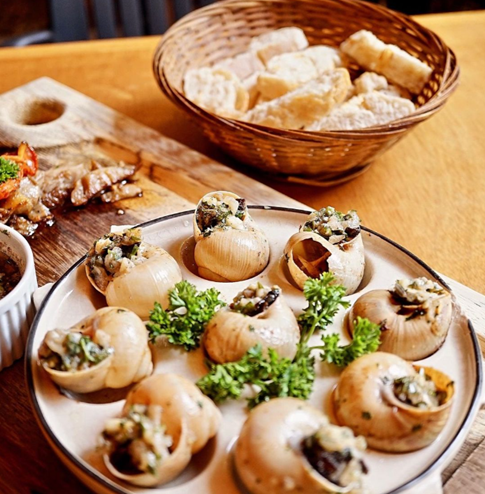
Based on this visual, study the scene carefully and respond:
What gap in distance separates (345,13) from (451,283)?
1227 millimetres

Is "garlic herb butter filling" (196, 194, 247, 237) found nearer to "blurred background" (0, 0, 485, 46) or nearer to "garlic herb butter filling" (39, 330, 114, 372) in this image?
"garlic herb butter filling" (39, 330, 114, 372)

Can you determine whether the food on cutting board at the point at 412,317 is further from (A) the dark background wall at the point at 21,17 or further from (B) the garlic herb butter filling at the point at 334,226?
(A) the dark background wall at the point at 21,17

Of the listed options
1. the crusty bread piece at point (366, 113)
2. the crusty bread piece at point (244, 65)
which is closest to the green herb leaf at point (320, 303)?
the crusty bread piece at point (366, 113)

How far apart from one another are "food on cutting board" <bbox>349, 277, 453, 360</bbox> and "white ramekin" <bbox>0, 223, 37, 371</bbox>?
0.66 meters

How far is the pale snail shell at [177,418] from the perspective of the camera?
938mm

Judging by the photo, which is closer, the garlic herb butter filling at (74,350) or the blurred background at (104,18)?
the garlic herb butter filling at (74,350)

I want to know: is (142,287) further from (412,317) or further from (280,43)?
(280,43)

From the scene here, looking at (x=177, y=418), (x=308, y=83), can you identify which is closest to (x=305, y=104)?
(x=308, y=83)

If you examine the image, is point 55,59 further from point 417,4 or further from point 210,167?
point 417,4

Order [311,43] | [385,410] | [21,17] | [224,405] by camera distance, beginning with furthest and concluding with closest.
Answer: [21,17] → [311,43] → [224,405] → [385,410]

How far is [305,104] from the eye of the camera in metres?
1.84

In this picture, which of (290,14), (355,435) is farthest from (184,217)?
(290,14)

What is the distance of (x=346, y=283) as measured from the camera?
1.32m

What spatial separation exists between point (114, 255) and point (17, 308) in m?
0.22
